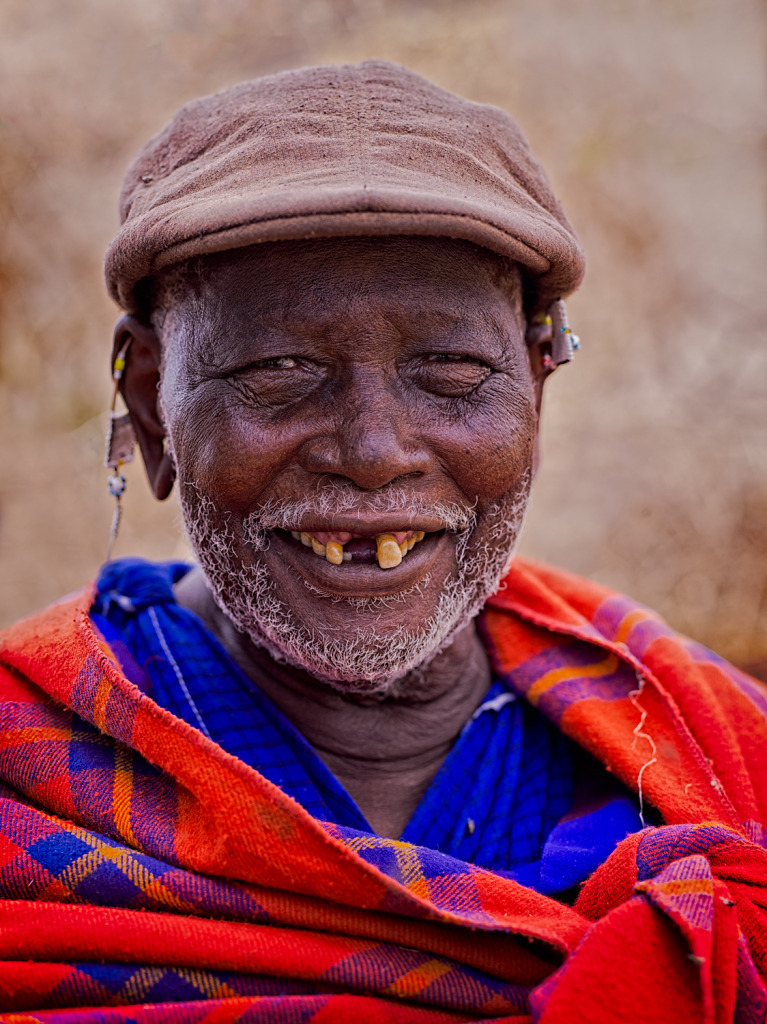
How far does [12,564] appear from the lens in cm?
535

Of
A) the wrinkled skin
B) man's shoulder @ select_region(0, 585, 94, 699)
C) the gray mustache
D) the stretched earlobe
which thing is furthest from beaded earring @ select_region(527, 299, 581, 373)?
man's shoulder @ select_region(0, 585, 94, 699)

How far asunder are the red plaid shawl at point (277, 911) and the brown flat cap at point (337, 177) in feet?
2.90

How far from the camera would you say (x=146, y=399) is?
2164 millimetres

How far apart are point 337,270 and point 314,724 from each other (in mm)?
1018

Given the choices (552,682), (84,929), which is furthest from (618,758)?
(84,929)

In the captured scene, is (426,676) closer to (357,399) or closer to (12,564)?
(357,399)

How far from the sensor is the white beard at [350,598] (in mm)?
1774

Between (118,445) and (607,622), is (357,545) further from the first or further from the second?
(607,622)

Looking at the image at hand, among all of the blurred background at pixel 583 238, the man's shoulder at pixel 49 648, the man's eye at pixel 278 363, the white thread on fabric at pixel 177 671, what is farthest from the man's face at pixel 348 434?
the blurred background at pixel 583 238

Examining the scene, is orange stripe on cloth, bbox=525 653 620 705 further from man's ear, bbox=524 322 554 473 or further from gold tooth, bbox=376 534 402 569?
gold tooth, bbox=376 534 402 569

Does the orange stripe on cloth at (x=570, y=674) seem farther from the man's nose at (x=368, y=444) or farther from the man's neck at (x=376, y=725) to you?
the man's nose at (x=368, y=444)

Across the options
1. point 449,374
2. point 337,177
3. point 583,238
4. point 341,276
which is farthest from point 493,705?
point 583,238

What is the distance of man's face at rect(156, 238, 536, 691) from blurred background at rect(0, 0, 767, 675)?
145 inches

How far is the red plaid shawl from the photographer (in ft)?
4.77
